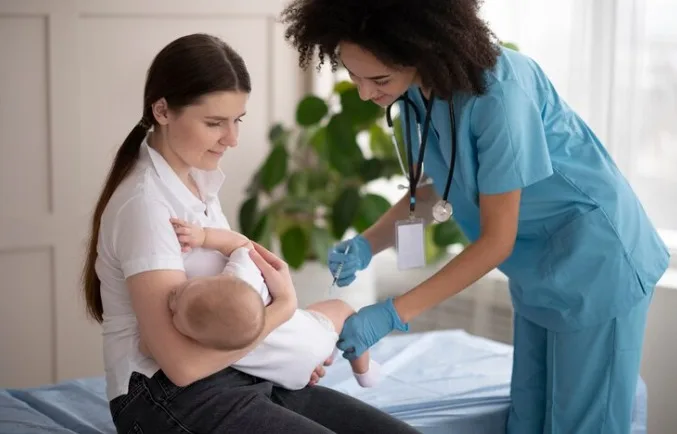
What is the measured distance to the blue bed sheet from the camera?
85.6 inches

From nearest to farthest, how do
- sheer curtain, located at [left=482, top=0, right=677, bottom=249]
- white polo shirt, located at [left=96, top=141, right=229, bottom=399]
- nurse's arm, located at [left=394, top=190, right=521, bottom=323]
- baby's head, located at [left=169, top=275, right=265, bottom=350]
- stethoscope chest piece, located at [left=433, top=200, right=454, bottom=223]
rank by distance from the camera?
baby's head, located at [left=169, top=275, right=265, bottom=350] → white polo shirt, located at [left=96, top=141, right=229, bottom=399] → nurse's arm, located at [left=394, top=190, right=521, bottom=323] → stethoscope chest piece, located at [left=433, top=200, right=454, bottom=223] → sheer curtain, located at [left=482, top=0, right=677, bottom=249]

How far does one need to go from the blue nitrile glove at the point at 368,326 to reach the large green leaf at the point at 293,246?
145cm

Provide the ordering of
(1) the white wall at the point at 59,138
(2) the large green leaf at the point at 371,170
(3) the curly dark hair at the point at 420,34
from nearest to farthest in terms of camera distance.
A: (3) the curly dark hair at the point at 420,34 → (1) the white wall at the point at 59,138 → (2) the large green leaf at the point at 371,170

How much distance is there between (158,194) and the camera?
5.67 ft

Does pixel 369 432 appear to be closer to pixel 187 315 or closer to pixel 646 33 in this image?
pixel 187 315

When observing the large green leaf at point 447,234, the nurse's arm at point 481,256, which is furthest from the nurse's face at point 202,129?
the large green leaf at point 447,234

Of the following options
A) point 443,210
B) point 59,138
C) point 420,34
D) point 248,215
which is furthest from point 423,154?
point 59,138

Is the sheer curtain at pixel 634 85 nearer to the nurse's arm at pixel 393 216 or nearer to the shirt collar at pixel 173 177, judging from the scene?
the nurse's arm at pixel 393 216

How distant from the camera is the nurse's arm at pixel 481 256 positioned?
1881mm

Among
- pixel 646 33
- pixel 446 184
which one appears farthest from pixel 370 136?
pixel 446 184

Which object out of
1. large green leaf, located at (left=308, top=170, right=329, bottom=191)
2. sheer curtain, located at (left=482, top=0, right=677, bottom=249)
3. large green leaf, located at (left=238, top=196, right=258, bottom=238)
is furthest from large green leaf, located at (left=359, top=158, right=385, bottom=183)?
sheer curtain, located at (left=482, top=0, right=677, bottom=249)

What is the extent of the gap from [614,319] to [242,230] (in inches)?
69.4

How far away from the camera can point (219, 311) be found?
1.54 metres

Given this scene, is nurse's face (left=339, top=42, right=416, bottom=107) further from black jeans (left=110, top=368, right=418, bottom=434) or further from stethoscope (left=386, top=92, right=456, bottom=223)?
black jeans (left=110, top=368, right=418, bottom=434)
